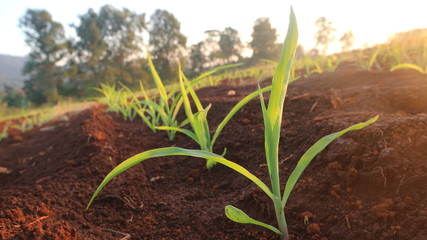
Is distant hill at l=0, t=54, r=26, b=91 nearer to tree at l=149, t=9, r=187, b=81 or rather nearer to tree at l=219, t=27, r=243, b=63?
tree at l=149, t=9, r=187, b=81

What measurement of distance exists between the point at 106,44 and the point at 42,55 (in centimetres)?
447

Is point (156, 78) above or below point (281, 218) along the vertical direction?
above

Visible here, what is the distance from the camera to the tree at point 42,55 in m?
18.0

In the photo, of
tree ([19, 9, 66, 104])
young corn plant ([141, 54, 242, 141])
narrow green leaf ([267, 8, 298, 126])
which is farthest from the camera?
tree ([19, 9, 66, 104])

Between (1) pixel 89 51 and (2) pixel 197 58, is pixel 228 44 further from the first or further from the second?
(1) pixel 89 51

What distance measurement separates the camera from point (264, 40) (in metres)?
21.5

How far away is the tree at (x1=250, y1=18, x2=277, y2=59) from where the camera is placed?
2136 cm

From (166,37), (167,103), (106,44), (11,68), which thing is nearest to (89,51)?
(106,44)

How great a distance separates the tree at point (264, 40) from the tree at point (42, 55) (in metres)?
14.6

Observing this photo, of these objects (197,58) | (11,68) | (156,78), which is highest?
(11,68)

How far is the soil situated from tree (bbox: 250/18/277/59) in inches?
795

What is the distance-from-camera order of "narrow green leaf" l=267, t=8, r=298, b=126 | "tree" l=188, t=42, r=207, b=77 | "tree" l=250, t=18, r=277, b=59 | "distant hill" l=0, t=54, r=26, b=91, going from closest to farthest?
"narrow green leaf" l=267, t=8, r=298, b=126
"tree" l=188, t=42, r=207, b=77
"tree" l=250, t=18, r=277, b=59
"distant hill" l=0, t=54, r=26, b=91

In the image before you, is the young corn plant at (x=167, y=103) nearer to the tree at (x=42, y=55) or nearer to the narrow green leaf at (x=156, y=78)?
the narrow green leaf at (x=156, y=78)

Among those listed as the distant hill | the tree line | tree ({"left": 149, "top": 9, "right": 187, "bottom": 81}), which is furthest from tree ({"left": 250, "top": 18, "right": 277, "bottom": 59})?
the distant hill
